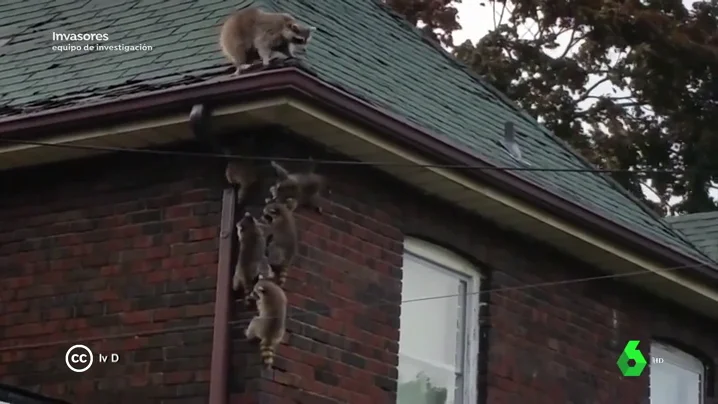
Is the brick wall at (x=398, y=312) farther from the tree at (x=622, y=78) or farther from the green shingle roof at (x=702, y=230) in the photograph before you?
the tree at (x=622, y=78)

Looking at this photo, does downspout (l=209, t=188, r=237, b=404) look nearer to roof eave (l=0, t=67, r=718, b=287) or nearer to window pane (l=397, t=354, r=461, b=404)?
roof eave (l=0, t=67, r=718, b=287)

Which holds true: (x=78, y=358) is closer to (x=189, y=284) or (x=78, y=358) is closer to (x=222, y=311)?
(x=189, y=284)

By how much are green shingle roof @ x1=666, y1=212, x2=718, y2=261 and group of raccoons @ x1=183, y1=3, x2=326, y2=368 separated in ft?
20.6

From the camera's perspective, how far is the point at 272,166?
29.2 feet

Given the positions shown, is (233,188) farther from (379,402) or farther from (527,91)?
(527,91)

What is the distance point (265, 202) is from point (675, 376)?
4.93m

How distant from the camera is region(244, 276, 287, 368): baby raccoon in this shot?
8.58 metres

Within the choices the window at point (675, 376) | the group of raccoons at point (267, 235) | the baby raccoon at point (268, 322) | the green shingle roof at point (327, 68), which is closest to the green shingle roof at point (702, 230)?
the green shingle roof at point (327, 68)

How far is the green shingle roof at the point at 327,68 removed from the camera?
9.61 metres

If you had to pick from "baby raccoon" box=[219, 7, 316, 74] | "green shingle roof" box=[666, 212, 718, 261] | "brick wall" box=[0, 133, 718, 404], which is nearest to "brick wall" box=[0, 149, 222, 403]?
"brick wall" box=[0, 133, 718, 404]

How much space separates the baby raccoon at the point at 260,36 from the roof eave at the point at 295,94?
0.92 feet

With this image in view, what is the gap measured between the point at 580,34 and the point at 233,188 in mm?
16529

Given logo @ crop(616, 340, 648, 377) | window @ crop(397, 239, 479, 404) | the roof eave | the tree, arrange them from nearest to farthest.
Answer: the roof eave → window @ crop(397, 239, 479, 404) → logo @ crop(616, 340, 648, 377) → the tree

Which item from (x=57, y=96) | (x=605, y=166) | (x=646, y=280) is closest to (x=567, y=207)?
(x=646, y=280)
